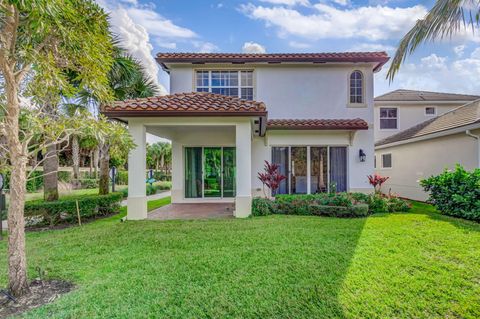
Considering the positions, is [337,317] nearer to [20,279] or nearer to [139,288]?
[139,288]

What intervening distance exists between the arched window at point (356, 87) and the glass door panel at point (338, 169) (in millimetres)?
2942

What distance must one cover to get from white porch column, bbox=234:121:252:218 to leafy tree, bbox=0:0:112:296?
548 cm

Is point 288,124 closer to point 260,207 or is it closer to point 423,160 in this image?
point 260,207

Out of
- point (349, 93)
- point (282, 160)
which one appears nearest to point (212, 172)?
point (282, 160)

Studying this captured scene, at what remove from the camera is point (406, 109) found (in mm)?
18375

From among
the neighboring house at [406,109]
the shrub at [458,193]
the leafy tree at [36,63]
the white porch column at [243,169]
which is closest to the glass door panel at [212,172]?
the white porch column at [243,169]

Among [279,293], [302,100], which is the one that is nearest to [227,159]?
[302,100]

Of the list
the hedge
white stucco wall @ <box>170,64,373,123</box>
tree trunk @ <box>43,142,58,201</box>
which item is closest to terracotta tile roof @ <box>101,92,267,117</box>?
tree trunk @ <box>43,142,58,201</box>

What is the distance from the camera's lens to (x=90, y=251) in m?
6.08

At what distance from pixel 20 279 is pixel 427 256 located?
7962mm

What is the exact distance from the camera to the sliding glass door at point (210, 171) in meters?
14.3

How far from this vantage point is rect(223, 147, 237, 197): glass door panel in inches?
563

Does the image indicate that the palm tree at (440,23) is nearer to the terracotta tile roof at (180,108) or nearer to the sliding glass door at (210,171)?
the terracotta tile roof at (180,108)

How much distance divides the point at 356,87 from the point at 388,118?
268 inches
